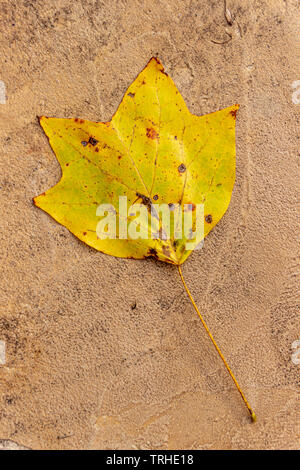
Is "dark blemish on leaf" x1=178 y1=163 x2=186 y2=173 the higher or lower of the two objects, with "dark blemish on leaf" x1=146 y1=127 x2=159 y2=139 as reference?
lower

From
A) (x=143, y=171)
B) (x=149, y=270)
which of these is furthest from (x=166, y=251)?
(x=143, y=171)

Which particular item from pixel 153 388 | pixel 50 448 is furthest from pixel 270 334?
pixel 50 448

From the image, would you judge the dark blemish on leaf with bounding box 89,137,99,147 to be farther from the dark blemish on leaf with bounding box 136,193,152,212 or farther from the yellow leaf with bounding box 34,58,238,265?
the dark blemish on leaf with bounding box 136,193,152,212

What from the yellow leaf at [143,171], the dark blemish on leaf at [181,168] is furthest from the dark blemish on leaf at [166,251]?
the dark blemish on leaf at [181,168]

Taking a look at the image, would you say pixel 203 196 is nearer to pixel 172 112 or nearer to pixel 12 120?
pixel 172 112

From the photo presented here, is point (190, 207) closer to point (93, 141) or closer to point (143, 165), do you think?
point (143, 165)

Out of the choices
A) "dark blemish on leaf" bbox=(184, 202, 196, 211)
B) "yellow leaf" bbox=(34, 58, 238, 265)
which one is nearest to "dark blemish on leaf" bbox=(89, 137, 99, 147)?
"yellow leaf" bbox=(34, 58, 238, 265)

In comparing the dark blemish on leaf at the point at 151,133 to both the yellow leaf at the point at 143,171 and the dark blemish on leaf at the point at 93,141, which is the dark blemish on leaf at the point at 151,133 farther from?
the dark blemish on leaf at the point at 93,141
